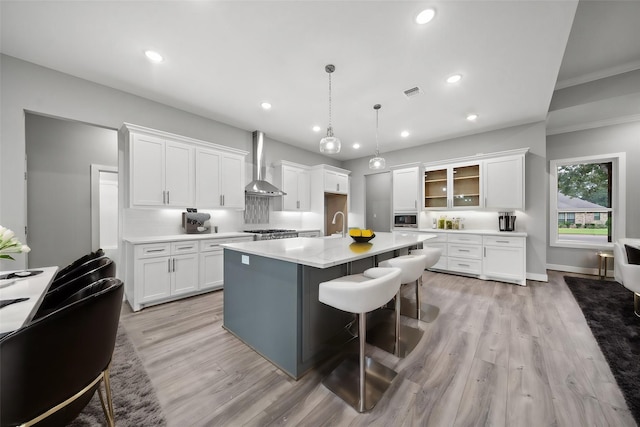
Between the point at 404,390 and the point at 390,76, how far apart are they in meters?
3.25

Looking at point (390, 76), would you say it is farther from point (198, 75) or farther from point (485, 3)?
point (198, 75)

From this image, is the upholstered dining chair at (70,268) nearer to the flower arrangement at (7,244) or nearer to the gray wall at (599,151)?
the flower arrangement at (7,244)

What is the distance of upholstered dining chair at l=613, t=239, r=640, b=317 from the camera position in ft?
8.21

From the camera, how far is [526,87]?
10.2ft

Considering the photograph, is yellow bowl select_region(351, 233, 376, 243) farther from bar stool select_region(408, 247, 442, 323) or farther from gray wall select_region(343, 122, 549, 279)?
gray wall select_region(343, 122, 549, 279)

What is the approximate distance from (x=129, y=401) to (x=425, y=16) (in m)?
3.68

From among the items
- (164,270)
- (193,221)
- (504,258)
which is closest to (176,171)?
(193,221)

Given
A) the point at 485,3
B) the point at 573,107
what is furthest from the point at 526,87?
the point at 485,3

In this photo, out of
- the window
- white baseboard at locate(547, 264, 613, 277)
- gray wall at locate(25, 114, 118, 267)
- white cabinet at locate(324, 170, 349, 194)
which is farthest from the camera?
white cabinet at locate(324, 170, 349, 194)

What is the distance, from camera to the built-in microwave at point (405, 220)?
534 cm

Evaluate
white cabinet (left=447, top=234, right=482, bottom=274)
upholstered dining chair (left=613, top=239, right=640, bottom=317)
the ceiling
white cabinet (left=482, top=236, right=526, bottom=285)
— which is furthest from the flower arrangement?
white cabinet (left=482, top=236, right=526, bottom=285)

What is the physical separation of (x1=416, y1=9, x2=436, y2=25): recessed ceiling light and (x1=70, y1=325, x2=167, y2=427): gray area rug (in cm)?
350

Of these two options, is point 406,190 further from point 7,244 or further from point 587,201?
point 7,244

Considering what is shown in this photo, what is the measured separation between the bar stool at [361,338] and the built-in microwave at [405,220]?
3.99 meters
